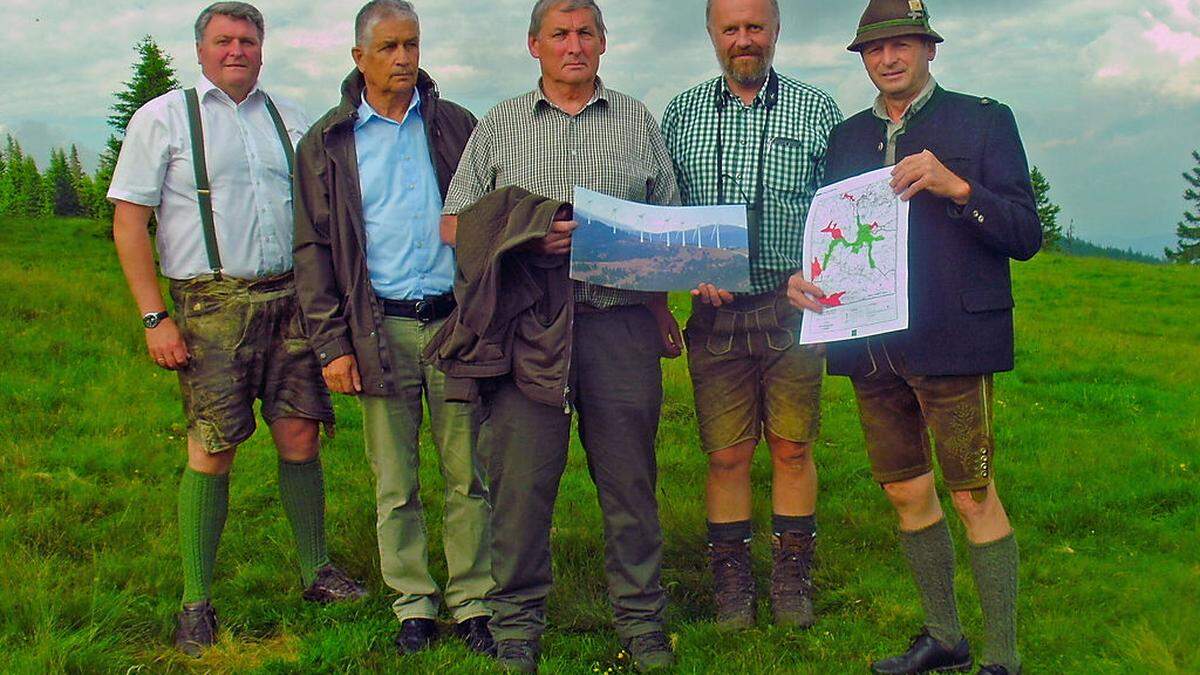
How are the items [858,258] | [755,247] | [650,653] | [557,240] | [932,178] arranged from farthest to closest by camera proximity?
[755,247]
[650,653]
[557,240]
[858,258]
[932,178]

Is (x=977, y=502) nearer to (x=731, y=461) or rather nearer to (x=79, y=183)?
(x=731, y=461)

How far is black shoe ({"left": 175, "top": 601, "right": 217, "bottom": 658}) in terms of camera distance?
4.98 meters

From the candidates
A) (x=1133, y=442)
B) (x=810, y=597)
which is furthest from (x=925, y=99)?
(x=1133, y=442)

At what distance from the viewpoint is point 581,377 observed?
15.2 feet

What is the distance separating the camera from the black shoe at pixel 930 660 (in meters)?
4.62

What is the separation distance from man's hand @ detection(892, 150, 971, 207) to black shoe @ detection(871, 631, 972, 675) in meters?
2.04

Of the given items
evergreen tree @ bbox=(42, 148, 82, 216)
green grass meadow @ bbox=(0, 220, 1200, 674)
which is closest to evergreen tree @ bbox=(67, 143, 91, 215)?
evergreen tree @ bbox=(42, 148, 82, 216)

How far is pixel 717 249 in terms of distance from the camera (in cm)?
455

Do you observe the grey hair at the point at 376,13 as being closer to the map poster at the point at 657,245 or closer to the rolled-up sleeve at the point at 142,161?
the rolled-up sleeve at the point at 142,161

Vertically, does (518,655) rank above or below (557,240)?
below

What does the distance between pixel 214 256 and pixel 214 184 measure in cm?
34

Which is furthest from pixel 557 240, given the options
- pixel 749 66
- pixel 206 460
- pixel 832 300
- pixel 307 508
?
pixel 307 508

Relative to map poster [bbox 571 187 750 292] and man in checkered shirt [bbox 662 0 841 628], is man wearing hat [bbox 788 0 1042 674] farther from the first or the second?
man in checkered shirt [bbox 662 0 841 628]

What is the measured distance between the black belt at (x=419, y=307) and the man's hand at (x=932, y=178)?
7.26 feet
